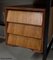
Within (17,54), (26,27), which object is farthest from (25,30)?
(17,54)

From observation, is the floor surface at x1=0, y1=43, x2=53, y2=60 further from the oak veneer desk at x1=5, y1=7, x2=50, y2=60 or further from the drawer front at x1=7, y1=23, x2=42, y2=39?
the drawer front at x1=7, y1=23, x2=42, y2=39

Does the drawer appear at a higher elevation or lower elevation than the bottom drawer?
higher

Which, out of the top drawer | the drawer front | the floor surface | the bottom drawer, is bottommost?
the floor surface

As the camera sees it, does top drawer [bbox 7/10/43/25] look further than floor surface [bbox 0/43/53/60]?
No

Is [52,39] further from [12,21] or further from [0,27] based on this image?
[0,27]

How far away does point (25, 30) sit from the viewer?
1337 millimetres

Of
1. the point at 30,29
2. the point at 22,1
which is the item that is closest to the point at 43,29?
the point at 30,29

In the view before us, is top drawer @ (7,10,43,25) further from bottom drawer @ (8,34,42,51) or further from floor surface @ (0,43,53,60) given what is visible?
floor surface @ (0,43,53,60)

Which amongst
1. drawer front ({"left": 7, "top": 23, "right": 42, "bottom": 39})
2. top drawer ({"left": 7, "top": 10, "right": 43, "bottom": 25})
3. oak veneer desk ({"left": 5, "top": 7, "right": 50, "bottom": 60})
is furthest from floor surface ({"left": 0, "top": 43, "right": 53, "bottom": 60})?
top drawer ({"left": 7, "top": 10, "right": 43, "bottom": 25})

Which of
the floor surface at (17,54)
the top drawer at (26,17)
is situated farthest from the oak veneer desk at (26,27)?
the floor surface at (17,54)

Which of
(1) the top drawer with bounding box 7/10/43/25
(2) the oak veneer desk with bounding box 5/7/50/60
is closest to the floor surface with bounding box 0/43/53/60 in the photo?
(2) the oak veneer desk with bounding box 5/7/50/60

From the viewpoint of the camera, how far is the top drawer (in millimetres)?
1271

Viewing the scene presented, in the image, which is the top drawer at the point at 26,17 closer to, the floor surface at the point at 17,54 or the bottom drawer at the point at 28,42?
the bottom drawer at the point at 28,42

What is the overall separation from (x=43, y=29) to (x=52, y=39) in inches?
13.3
